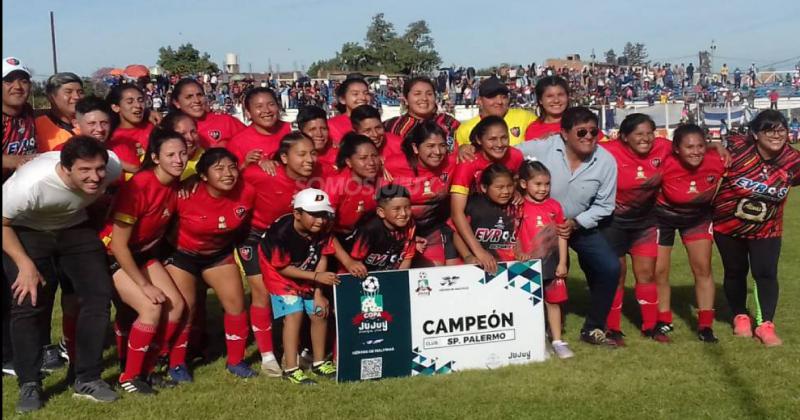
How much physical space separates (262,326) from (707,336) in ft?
12.1

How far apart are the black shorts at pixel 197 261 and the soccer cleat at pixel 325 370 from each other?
3.34 feet

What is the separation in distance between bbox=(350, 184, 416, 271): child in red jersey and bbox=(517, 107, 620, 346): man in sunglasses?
4.18ft

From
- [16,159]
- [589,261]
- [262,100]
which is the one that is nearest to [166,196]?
[16,159]

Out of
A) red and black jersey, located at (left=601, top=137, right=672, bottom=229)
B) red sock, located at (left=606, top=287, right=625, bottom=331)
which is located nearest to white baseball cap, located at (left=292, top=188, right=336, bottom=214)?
red and black jersey, located at (left=601, top=137, right=672, bottom=229)

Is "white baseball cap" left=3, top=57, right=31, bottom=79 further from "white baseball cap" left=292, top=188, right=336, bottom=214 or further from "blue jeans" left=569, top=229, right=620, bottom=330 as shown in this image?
"blue jeans" left=569, top=229, right=620, bottom=330

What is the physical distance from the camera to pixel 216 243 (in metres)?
5.71

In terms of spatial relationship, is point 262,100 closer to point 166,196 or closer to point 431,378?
point 166,196

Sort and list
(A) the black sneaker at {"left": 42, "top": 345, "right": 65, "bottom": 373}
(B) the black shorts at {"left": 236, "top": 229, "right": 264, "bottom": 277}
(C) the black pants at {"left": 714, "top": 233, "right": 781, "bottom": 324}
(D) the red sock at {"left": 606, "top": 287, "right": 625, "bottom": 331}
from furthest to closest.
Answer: (D) the red sock at {"left": 606, "top": 287, "right": 625, "bottom": 331}
(C) the black pants at {"left": 714, "top": 233, "right": 781, "bottom": 324}
(A) the black sneaker at {"left": 42, "top": 345, "right": 65, "bottom": 373}
(B) the black shorts at {"left": 236, "top": 229, "right": 264, "bottom": 277}

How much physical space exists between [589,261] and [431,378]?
178 cm

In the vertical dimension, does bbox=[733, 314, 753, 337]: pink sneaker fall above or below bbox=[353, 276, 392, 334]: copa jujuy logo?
below

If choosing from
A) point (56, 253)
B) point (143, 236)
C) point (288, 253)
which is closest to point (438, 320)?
point (288, 253)

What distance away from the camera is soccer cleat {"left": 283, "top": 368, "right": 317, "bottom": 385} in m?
5.47

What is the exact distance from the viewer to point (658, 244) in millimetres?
6625

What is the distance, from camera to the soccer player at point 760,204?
624cm
